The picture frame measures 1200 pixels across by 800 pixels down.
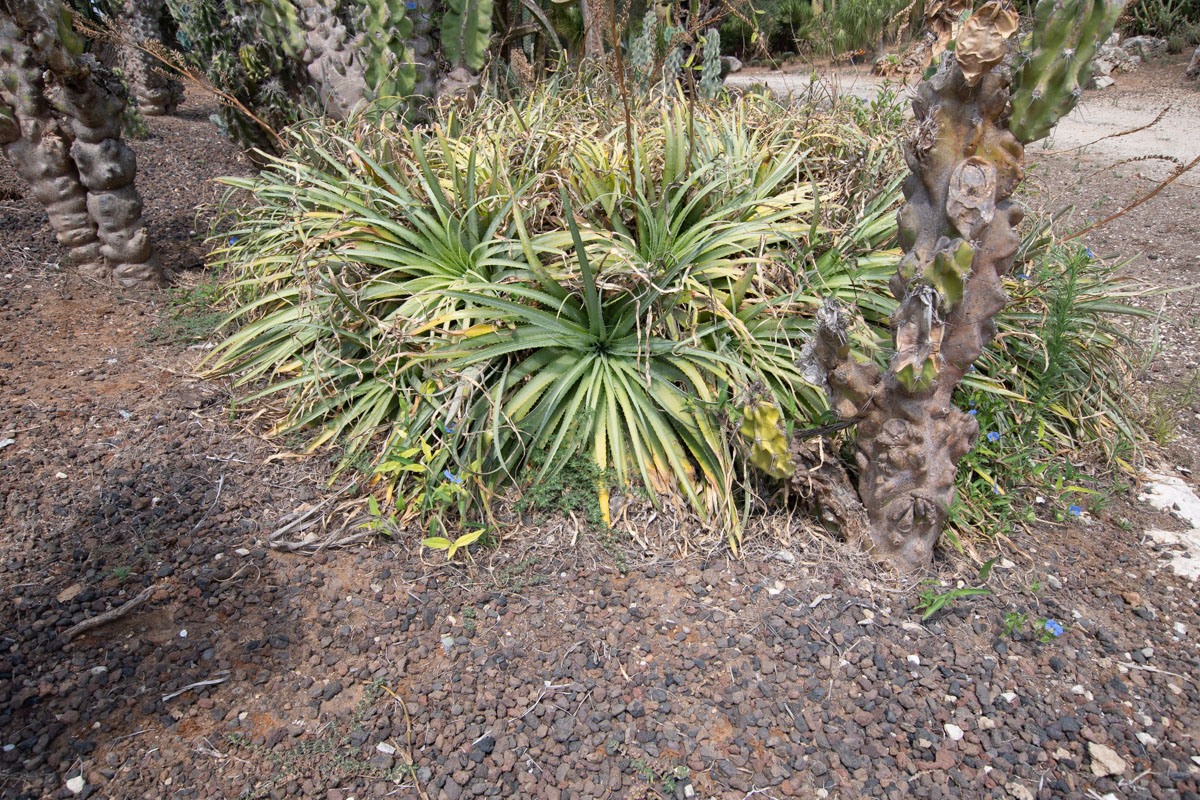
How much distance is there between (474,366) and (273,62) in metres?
3.47

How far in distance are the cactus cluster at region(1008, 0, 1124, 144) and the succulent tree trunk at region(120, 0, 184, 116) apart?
7.66 meters

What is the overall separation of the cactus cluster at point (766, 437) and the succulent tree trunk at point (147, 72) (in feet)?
24.0

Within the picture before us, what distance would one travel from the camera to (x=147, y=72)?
7.29 m

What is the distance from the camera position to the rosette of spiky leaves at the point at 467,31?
4.40 m

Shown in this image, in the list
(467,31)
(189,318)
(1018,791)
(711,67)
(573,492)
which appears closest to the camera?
(1018,791)

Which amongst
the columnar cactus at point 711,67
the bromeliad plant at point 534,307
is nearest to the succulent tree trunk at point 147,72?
the bromeliad plant at point 534,307

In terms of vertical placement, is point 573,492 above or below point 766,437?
below

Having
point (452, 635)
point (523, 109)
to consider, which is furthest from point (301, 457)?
point (523, 109)

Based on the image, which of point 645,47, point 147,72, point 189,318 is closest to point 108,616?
point 189,318

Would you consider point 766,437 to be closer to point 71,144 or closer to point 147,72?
point 71,144

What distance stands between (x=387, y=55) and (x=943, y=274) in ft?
11.1

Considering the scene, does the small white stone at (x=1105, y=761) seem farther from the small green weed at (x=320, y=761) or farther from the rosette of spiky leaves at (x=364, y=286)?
the rosette of spiky leaves at (x=364, y=286)

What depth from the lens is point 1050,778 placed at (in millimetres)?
1796

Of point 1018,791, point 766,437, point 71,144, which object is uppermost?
point 71,144
